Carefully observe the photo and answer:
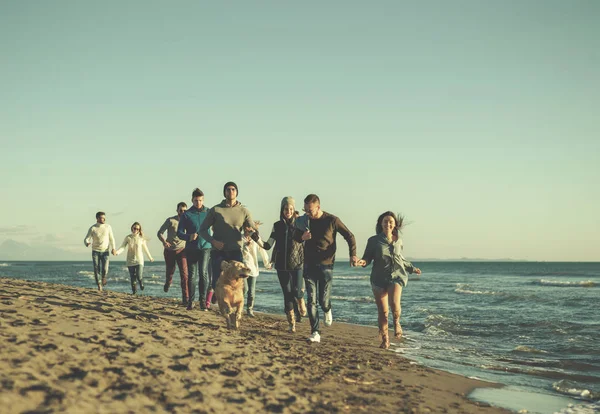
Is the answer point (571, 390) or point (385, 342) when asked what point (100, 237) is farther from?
point (571, 390)

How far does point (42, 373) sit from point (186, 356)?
1579 mm

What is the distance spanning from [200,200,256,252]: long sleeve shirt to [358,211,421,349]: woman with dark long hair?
217 centimetres

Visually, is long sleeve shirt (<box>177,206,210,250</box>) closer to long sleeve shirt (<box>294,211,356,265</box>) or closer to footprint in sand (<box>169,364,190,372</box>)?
long sleeve shirt (<box>294,211,356,265</box>)

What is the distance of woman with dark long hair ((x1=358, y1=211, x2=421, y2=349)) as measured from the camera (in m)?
7.84

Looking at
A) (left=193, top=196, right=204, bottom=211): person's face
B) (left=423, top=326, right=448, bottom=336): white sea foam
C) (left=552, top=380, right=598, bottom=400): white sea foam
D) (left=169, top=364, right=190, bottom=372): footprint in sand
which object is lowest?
(left=423, top=326, right=448, bottom=336): white sea foam

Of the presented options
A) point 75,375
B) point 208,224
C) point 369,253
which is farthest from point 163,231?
point 75,375

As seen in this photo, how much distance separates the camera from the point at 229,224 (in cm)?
858

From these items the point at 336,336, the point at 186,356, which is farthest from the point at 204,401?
the point at 336,336

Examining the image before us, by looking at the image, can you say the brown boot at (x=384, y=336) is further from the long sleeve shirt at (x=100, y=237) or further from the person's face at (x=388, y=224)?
the long sleeve shirt at (x=100, y=237)

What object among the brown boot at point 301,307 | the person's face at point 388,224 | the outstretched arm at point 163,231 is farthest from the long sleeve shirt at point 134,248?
Result: the person's face at point 388,224

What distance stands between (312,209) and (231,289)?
183cm

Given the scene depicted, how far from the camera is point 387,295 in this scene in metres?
7.97

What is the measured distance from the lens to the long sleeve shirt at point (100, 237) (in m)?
13.9

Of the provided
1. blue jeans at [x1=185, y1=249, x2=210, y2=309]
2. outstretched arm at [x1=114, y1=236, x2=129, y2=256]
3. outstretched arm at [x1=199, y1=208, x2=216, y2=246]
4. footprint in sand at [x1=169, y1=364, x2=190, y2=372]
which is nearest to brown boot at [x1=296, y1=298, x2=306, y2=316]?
outstretched arm at [x1=199, y1=208, x2=216, y2=246]
